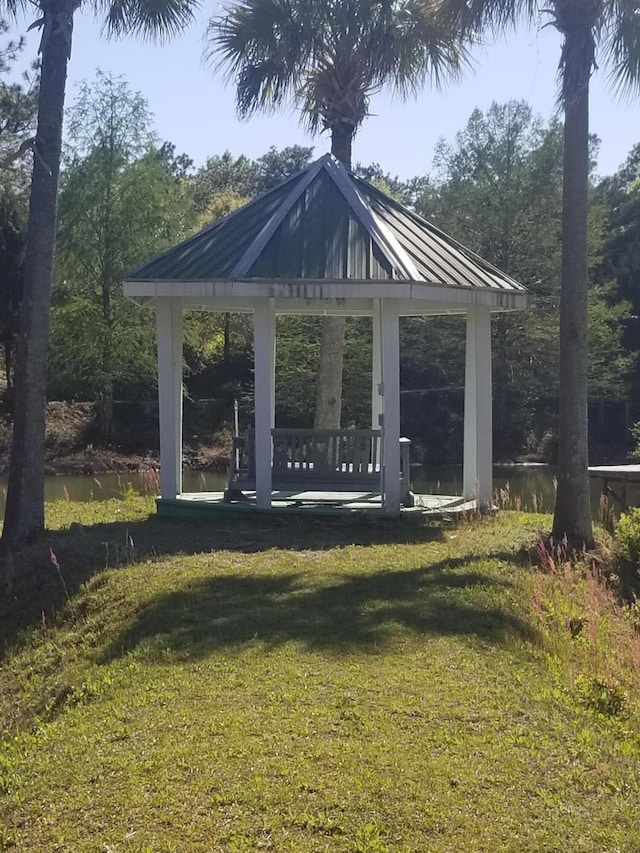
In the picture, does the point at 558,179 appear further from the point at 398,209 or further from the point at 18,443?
the point at 18,443

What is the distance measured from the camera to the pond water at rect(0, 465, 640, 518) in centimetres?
2112

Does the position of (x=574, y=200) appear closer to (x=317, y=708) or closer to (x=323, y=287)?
(x=323, y=287)

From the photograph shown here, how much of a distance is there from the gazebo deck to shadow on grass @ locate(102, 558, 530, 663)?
346 centimetres

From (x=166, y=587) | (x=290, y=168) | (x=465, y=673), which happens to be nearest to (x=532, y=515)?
(x=166, y=587)

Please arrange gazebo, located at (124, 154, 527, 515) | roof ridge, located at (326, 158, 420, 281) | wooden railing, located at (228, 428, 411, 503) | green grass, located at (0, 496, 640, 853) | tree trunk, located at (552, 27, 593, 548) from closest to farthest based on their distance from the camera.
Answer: green grass, located at (0, 496, 640, 853) → tree trunk, located at (552, 27, 593, 548) → gazebo, located at (124, 154, 527, 515) → roof ridge, located at (326, 158, 420, 281) → wooden railing, located at (228, 428, 411, 503)

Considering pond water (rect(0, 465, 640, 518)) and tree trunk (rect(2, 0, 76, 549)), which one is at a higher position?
tree trunk (rect(2, 0, 76, 549))

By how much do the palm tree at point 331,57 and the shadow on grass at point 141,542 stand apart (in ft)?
→ 17.7

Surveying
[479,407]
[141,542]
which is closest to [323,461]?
[479,407]

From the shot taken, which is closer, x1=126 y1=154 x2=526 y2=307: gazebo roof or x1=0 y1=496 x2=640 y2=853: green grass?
x1=0 y1=496 x2=640 y2=853: green grass

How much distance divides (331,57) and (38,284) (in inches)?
396

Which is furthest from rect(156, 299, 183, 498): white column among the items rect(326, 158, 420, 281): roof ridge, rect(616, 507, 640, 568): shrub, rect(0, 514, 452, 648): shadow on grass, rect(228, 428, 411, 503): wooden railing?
rect(616, 507, 640, 568): shrub

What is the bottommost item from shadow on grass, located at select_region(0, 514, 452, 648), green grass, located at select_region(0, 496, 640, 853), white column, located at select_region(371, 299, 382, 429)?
green grass, located at select_region(0, 496, 640, 853)

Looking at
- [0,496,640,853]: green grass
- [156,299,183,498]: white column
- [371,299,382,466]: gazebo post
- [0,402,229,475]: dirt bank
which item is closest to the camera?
[0,496,640,853]: green grass

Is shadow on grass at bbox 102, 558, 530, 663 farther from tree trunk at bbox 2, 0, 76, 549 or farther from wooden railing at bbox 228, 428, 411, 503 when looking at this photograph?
wooden railing at bbox 228, 428, 411, 503
